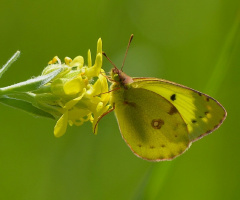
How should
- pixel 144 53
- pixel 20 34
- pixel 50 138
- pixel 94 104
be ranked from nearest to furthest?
pixel 94 104, pixel 50 138, pixel 20 34, pixel 144 53

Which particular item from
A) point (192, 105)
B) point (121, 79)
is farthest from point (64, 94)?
point (192, 105)

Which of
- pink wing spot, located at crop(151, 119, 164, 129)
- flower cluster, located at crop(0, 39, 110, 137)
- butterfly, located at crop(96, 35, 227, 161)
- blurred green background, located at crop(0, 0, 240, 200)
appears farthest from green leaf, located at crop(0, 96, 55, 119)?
pink wing spot, located at crop(151, 119, 164, 129)

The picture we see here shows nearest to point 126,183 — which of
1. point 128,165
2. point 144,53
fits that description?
point 128,165

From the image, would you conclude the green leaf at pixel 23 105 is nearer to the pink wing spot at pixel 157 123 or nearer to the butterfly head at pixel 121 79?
the butterfly head at pixel 121 79

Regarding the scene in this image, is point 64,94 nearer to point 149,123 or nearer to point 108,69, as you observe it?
point 149,123

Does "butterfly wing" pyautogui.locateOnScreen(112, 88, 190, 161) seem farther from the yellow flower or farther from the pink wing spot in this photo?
the yellow flower

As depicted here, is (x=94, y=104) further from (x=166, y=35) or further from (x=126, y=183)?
(x=166, y=35)
